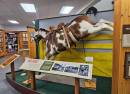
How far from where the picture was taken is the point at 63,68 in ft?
10.4

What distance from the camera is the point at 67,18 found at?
4.82m

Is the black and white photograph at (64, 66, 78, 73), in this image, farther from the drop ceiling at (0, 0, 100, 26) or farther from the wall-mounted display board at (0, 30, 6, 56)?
the wall-mounted display board at (0, 30, 6, 56)

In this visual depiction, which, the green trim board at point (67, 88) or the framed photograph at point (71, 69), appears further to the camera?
the green trim board at point (67, 88)

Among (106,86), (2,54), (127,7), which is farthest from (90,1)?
(2,54)

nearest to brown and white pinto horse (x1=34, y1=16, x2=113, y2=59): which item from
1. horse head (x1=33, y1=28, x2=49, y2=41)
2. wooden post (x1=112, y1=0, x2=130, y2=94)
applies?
horse head (x1=33, y1=28, x2=49, y2=41)

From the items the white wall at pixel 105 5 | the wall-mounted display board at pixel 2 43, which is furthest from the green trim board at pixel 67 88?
the wall-mounted display board at pixel 2 43

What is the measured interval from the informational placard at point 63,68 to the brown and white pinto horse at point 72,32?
79 cm

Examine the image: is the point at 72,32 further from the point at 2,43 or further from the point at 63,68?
the point at 2,43

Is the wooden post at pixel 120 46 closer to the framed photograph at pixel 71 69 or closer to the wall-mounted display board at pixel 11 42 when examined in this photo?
the framed photograph at pixel 71 69

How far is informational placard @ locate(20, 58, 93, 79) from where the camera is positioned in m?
2.83

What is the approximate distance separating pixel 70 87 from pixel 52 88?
1.58ft

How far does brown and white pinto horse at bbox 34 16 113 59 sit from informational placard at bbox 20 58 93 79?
2.58ft

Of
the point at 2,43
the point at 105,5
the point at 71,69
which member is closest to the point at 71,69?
the point at 71,69

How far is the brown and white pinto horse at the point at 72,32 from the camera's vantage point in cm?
386
